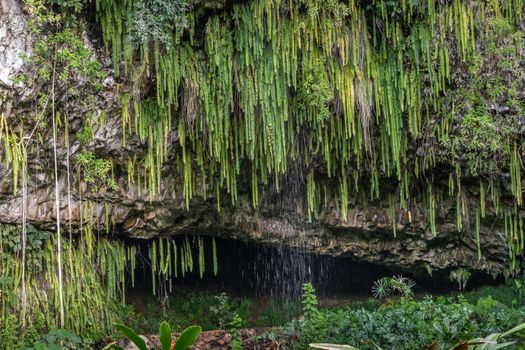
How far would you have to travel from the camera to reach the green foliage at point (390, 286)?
30.2 ft

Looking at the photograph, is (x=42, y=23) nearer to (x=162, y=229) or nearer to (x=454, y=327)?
(x=162, y=229)

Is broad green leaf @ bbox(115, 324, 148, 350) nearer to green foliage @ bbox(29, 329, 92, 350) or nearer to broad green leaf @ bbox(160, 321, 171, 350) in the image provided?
broad green leaf @ bbox(160, 321, 171, 350)

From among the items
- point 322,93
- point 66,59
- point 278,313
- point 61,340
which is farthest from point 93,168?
point 278,313

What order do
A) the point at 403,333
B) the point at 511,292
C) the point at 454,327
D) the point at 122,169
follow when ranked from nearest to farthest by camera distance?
the point at 454,327 < the point at 403,333 < the point at 122,169 < the point at 511,292

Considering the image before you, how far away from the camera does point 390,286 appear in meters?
9.95

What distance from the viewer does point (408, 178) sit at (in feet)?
27.7

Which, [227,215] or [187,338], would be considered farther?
[227,215]

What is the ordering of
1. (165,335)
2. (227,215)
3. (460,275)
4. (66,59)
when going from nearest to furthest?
(165,335)
(66,59)
(227,215)
(460,275)

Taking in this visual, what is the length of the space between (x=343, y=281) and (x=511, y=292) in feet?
8.29

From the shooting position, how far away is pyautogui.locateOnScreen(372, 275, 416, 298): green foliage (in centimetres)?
921

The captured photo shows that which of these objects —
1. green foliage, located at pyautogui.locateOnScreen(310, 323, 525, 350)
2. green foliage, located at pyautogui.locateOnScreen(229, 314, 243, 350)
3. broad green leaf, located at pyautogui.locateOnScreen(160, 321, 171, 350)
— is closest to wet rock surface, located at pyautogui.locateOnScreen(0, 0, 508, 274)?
green foliage, located at pyautogui.locateOnScreen(229, 314, 243, 350)

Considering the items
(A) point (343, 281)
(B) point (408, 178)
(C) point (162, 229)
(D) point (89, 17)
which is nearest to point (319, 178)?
(B) point (408, 178)

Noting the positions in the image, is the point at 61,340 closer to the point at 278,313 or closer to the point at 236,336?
the point at 236,336

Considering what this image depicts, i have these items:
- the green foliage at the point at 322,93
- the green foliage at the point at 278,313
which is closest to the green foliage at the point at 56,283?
the green foliage at the point at 322,93
